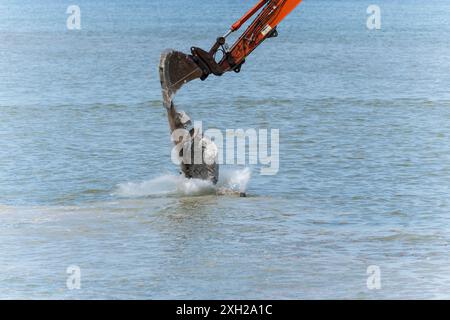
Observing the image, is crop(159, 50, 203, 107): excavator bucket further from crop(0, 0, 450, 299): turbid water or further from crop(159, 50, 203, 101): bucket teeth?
crop(0, 0, 450, 299): turbid water

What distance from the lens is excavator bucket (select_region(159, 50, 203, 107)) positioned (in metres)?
24.9

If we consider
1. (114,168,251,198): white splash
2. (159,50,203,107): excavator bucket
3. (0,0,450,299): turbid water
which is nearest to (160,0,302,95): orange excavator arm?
(159,50,203,107): excavator bucket

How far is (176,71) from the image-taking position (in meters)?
25.0

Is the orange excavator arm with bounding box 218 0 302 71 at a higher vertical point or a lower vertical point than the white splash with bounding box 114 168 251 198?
higher

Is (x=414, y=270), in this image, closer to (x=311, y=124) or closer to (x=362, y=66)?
(x=311, y=124)

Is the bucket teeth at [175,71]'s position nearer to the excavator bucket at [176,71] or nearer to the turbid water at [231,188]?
the excavator bucket at [176,71]

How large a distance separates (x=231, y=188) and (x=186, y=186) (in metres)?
1.21

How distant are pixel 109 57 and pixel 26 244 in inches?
2181

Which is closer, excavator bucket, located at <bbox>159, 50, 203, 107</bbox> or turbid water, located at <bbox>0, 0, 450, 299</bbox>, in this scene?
turbid water, located at <bbox>0, 0, 450, 299</bbox>

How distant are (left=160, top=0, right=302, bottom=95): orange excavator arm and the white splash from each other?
2372 millimetres

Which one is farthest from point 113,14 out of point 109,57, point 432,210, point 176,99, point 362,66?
point 432,210

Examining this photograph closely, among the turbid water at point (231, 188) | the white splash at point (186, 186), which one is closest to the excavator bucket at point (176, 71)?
the white splash at point (186, 186)

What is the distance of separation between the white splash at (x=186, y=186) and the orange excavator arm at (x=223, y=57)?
2.37m
